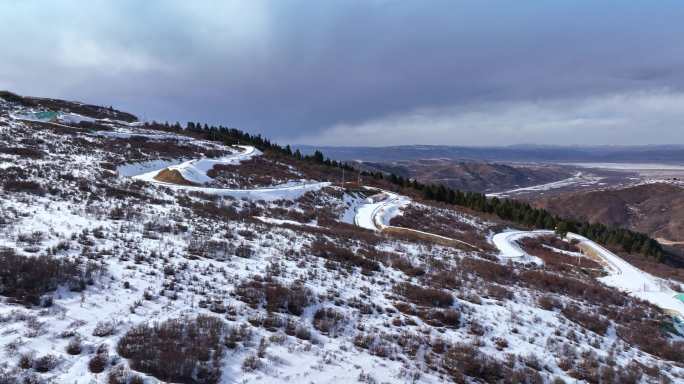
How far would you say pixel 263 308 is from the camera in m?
9.91

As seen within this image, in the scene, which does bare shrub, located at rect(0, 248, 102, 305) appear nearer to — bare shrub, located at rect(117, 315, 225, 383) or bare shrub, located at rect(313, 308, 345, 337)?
bare shrub, located at rect(117, 315, 225, 383)

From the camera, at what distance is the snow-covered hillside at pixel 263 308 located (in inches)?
278

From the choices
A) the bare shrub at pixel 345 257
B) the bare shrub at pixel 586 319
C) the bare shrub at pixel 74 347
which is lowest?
the bare shrub at pixel 586 319

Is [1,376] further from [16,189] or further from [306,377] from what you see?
[16,189]

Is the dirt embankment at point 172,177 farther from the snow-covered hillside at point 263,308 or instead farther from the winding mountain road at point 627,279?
the winding mountain road at point 627,279

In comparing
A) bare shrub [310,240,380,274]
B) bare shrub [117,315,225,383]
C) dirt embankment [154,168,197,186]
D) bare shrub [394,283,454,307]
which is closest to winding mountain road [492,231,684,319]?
bare shrub [394,283,454,307]

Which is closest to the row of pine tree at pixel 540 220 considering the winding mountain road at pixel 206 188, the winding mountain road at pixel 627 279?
the winding mountain road at pixel 627 279

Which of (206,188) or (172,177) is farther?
(172,177)

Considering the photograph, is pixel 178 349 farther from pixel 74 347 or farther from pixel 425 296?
pixel 425 296

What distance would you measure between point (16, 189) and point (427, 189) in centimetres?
5812

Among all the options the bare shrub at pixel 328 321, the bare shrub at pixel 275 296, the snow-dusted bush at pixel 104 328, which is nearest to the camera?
→ the snow-dusted bush at pixel 104 328

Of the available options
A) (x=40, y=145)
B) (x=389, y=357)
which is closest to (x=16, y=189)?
(x=389, y=357)

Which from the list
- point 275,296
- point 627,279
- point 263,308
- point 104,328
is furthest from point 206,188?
point 627,279

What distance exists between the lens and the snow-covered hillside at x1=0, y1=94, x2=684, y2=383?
706 centimetres
